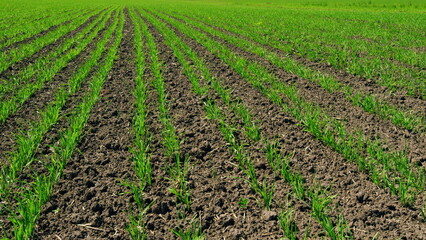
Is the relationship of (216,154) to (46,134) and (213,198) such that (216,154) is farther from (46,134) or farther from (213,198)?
(46,134)

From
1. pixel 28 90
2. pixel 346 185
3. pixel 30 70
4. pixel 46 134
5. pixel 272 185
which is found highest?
pixel 30 70

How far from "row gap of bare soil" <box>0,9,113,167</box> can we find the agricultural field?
3cm

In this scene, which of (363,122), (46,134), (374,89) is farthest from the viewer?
(374,89)

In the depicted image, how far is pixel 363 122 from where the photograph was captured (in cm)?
461

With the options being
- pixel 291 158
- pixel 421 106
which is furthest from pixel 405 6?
pixel 291 158

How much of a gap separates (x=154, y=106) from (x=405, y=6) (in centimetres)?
4345

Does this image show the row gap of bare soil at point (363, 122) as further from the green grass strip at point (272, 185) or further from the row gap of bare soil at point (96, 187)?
the row gap of bare soil at point (96, 187)

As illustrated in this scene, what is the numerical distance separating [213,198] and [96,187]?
3.97ft

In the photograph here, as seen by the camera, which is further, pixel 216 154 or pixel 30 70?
pixel 30 70

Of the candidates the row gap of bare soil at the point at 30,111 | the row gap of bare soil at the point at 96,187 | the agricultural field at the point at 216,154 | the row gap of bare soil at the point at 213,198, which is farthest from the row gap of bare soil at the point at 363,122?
the row gap of bare soil at the point at 30,111

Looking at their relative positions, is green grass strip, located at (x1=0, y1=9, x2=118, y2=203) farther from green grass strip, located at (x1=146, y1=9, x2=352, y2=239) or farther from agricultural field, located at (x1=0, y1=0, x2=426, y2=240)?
green grass strip, located at (x1=146, y1=9, x2=352, y2=239)

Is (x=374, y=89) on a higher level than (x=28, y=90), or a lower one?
lower

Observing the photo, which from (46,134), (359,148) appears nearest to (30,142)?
(46,134)

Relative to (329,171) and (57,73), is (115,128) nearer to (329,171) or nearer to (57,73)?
(329,171)
